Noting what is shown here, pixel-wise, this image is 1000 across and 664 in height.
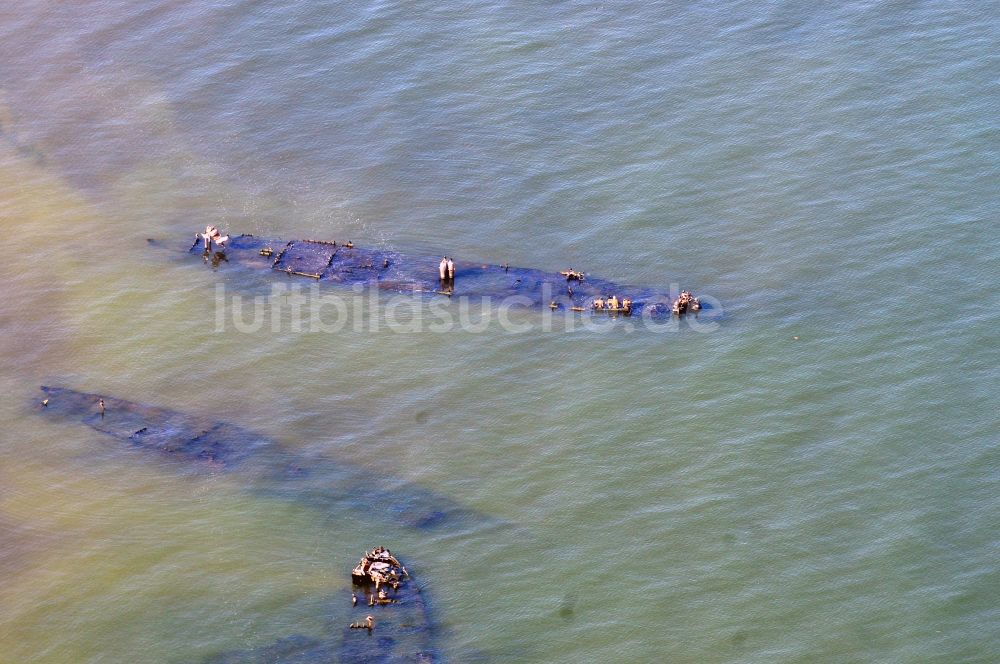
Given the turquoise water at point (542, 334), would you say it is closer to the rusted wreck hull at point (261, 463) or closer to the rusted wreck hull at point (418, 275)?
the rusted wreck hull at point (261, 463)

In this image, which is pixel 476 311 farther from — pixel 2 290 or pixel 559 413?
pixel 2 290

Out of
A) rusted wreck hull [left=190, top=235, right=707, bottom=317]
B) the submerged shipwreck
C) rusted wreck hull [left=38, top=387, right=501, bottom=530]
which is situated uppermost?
rusted wreck hull [left=190, top=235, right=707, bottom=317]

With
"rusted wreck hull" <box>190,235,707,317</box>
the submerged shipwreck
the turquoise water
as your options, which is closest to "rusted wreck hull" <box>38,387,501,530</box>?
the turquoise water

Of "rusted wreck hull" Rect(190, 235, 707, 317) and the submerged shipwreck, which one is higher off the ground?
"rusted wreck hull" Rect(190, 235, 707, 317)

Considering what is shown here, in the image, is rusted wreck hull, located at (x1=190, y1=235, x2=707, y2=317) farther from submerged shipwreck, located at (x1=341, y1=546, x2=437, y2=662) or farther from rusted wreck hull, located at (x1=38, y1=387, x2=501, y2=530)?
submerged shipwreck, located at (x1=341, y1=546, x2=437, y2=662)

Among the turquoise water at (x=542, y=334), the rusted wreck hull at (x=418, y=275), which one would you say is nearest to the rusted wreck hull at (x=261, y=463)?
the turquoise water at (x=542, y=334)

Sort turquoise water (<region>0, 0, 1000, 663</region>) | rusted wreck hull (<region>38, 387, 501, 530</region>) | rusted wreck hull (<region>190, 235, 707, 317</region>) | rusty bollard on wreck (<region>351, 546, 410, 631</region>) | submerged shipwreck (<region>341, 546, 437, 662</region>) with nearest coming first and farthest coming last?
submerged shipwreck (<region>341, 546, 437, 662</region>) < rusty bollard on wreck (<region>351, 546, 410, 631</region>) < turquoise water (<region>0, 0, 1000, 663</region>) < rusted wreck hull (<region>38, 387, 501, 530</region>) < rusted wreck hull (<region>190, 235, 707, 317</region>)
